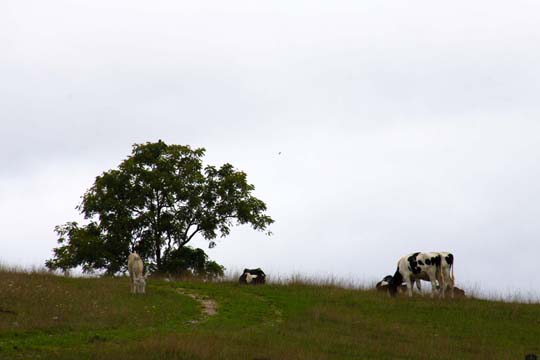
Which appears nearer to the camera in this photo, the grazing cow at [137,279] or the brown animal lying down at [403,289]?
the grazing cow at [137,279]

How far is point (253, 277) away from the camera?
137 feet

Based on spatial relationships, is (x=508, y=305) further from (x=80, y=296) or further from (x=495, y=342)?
(x=80, y=296)

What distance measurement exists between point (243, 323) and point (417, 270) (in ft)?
39.6

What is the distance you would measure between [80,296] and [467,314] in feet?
48.8

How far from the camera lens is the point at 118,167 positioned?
164 ft

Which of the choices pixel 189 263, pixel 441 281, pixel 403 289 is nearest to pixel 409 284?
pixel 441 281

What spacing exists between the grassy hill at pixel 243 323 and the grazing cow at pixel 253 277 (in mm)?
3966

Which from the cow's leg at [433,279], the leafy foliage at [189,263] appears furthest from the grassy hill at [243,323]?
the leafy foliage at [189,263]

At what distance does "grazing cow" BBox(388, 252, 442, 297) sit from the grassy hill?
1653 mm

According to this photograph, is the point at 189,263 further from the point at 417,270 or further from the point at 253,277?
the point at 417,270

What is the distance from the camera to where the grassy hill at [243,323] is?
74.0 ft

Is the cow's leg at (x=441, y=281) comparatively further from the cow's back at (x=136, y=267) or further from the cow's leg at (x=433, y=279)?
the cow's back at (x=136, y=267)

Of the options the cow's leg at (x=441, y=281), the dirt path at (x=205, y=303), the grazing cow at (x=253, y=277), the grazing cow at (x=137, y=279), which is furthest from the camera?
the grazing cow at (x=253, y=277)

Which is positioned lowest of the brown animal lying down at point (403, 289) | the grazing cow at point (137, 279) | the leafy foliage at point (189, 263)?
the grazing cow at point (137, 279)
